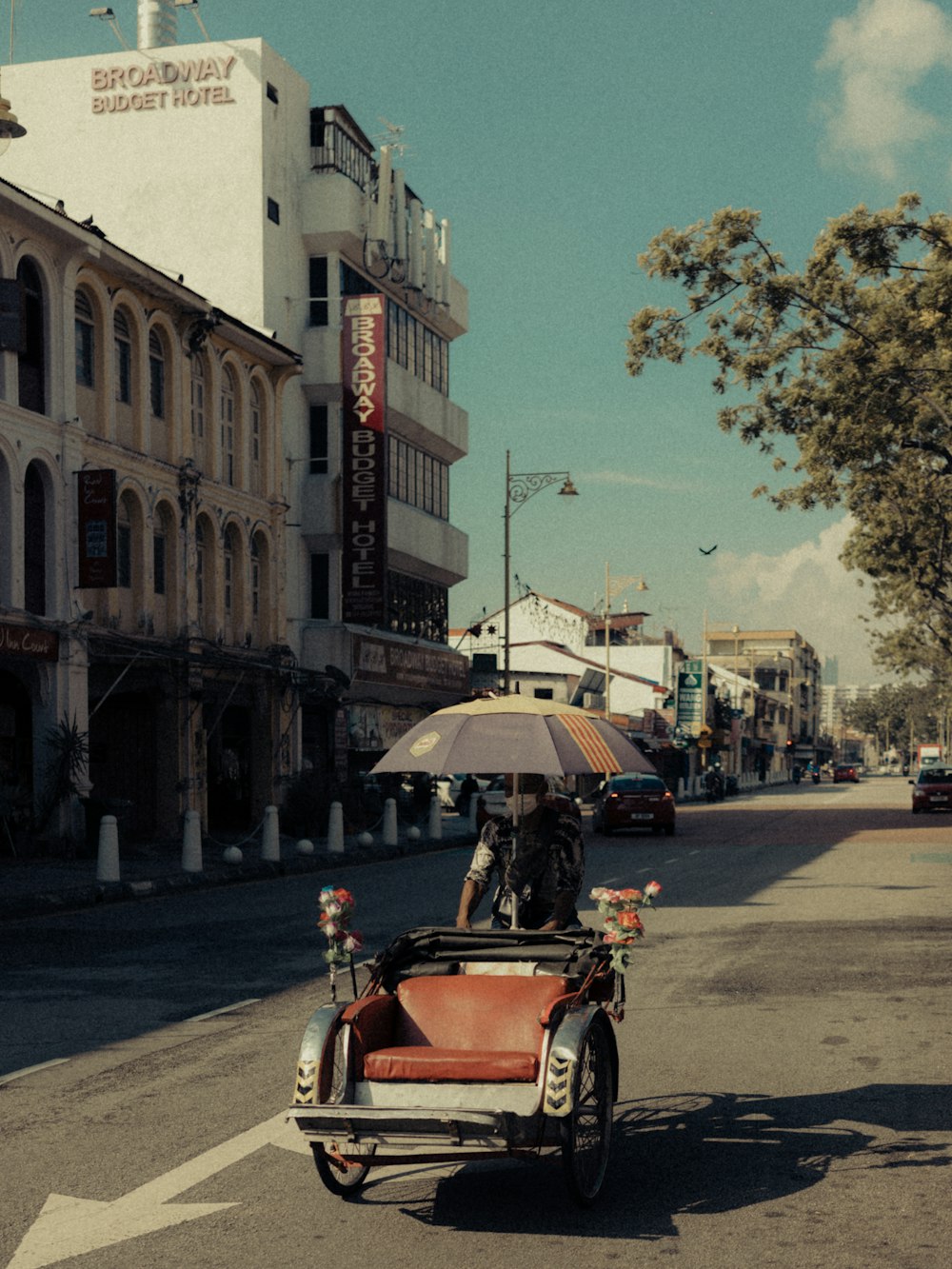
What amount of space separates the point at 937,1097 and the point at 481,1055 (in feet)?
10.0

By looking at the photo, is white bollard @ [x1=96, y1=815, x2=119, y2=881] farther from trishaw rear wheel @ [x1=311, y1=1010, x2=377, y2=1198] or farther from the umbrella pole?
trishaw rear wheel @ [x1=311, y1=1010, x2=377, y2=1198]

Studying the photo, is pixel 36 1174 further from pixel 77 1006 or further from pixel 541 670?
pixel 541 670

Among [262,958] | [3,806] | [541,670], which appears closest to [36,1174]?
[262,958]

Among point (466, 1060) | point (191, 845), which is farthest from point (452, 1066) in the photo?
point (191, 845)

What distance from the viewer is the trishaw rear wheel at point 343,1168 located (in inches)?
243

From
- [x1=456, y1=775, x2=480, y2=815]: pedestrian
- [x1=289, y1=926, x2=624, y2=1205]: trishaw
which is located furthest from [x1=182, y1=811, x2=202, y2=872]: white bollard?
[x1=456, y1=775, x2=480, y2=815]: pedestrian

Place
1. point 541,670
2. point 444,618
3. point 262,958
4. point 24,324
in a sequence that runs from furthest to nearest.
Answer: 1. point 541,670
2. point 444,618
3. point 24,324
4. point 262,958

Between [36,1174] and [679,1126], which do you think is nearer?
[36,1174]

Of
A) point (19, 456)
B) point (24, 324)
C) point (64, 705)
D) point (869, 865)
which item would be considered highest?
point (24, 324)

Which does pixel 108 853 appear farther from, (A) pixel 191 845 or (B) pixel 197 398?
(B) pixel 197 398

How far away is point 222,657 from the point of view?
3238 centimetres

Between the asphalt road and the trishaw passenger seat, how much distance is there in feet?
1.87

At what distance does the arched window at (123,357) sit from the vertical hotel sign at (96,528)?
359 cm

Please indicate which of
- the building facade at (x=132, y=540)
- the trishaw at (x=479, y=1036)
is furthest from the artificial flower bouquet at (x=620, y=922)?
the building facade at (x=132, y=540)
